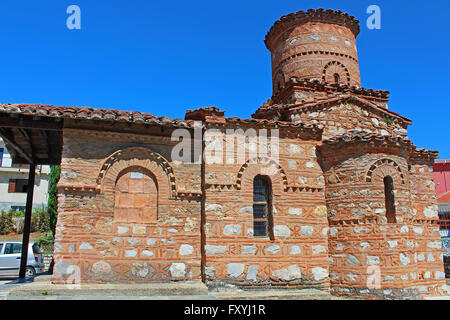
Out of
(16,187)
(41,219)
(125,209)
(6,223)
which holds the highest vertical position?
(16,187)

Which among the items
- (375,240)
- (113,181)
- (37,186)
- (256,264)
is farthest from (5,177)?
(375,240)

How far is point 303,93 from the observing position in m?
10.4

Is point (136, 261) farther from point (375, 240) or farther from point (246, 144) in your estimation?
point (375, 240)

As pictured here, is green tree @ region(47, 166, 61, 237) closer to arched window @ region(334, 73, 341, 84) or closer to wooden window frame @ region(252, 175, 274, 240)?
wooden window frame @ region(252, 175, 274, 240)

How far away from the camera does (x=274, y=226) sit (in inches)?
319

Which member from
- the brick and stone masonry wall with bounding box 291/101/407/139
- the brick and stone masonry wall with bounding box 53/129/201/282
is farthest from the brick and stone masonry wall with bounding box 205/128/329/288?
the brick and stone masonry wall with bounding box 291/101/407/139

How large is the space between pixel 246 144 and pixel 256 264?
2.68m

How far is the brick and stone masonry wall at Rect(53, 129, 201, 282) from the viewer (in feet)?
24.0

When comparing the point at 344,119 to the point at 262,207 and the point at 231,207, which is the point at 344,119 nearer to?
the point at 262,207

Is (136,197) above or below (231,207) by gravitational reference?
above

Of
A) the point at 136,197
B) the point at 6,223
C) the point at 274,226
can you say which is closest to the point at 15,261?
the point at 136,197

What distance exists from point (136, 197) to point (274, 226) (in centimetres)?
311

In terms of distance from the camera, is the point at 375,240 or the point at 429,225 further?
the point at 429,225
